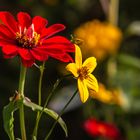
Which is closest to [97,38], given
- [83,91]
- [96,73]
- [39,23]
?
[96,73]

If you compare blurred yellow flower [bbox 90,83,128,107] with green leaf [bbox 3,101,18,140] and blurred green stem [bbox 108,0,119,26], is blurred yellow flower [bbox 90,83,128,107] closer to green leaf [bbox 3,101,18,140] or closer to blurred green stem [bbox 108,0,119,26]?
blurred green stem [bbox 108,0,119,26]

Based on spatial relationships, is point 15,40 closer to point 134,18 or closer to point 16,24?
point 16,24

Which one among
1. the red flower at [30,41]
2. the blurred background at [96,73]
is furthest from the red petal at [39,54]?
the blurred background at [96,73]

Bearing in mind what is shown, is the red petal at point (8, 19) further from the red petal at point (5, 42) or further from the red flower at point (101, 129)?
the red flower at point (101, 129)

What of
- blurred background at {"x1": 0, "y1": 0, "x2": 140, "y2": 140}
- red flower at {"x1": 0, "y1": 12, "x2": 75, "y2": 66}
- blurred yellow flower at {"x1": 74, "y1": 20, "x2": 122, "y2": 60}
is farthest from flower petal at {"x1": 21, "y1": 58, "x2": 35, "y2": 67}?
blurred yellow flower at {"x1": 74, "y1": 20, "x2": 122, "y2": 60}

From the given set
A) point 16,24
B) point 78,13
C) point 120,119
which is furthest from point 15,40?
point 78,13

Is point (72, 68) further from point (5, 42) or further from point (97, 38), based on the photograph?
point (97, 38)
